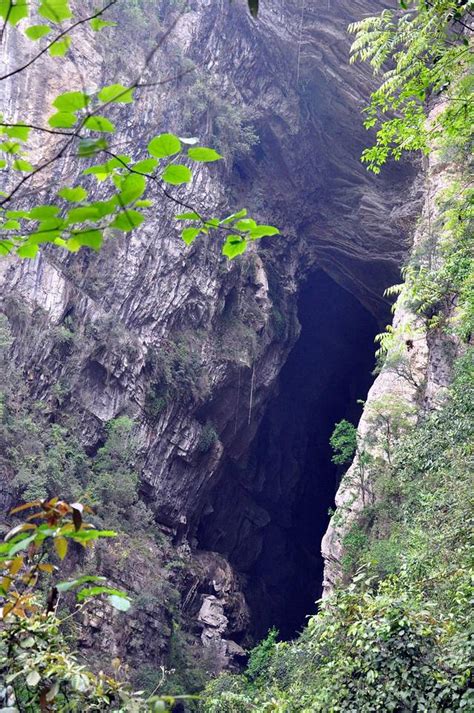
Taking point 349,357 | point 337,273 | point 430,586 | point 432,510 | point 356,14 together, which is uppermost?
point 356,14

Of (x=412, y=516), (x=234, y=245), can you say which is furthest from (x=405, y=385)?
(x=234, y=245)

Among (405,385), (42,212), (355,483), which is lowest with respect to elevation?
(42,212)

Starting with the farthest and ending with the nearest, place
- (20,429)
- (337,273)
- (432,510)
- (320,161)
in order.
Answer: (337,273) → (320,161) → (20,429) → (432,510)

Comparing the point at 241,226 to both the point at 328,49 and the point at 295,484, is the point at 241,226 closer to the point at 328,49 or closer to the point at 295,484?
the point at 328,49

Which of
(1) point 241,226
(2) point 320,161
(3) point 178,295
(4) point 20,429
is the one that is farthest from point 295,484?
(1) point 241,226

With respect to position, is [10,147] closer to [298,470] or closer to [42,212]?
[42,212]

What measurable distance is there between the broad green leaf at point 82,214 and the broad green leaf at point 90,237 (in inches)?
1.3

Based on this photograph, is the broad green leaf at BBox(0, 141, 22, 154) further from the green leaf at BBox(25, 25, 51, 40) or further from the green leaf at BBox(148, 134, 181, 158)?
the green leaf at BBox(148, 134, 181, 158)

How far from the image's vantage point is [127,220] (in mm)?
895

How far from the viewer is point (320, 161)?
17500 millimetres

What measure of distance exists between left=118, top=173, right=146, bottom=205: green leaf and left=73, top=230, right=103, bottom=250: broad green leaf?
2.8 inches

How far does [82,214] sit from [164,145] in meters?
0.16

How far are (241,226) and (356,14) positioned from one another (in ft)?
57.8

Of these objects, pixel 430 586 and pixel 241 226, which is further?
pixel 430 586
